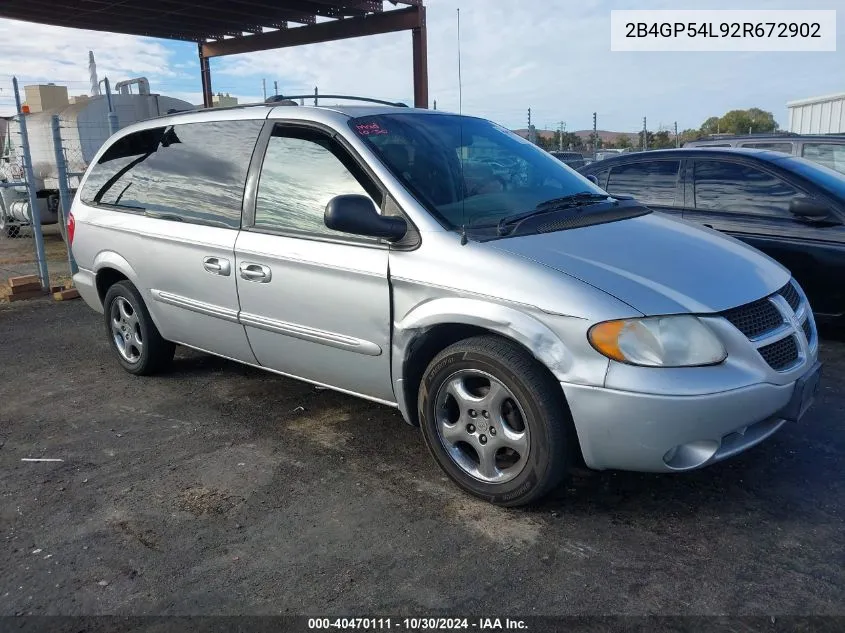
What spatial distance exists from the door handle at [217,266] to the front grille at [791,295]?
2.84 meters

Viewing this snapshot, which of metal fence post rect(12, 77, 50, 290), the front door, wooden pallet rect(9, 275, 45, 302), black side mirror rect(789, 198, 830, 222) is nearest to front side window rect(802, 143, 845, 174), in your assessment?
black side mirror rect(789, 198, 830, 222)

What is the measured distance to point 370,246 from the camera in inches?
135

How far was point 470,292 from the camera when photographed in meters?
3.06

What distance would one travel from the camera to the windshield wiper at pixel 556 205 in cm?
334

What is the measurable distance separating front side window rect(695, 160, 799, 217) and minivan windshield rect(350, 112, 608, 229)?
6.80ft

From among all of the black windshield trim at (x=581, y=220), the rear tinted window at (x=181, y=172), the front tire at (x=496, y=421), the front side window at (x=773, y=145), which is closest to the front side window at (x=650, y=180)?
the front side window at (x=773, y=145)

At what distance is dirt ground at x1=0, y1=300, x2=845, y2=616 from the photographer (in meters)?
2.56

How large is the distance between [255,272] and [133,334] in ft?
5.60


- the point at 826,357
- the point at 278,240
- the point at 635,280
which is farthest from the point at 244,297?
the point at 826,357

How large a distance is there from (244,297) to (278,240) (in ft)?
1.42

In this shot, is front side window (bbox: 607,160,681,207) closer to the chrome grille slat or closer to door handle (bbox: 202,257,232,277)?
the chrome grille slat

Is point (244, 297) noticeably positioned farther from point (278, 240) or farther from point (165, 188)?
point (165, 188)

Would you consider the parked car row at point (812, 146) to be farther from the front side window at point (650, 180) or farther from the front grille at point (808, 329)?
the front grille at point (808, 329)

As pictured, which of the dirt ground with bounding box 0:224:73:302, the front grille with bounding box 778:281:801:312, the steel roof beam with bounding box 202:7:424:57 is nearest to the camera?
the front grille with bounding box 778:281:801:312
